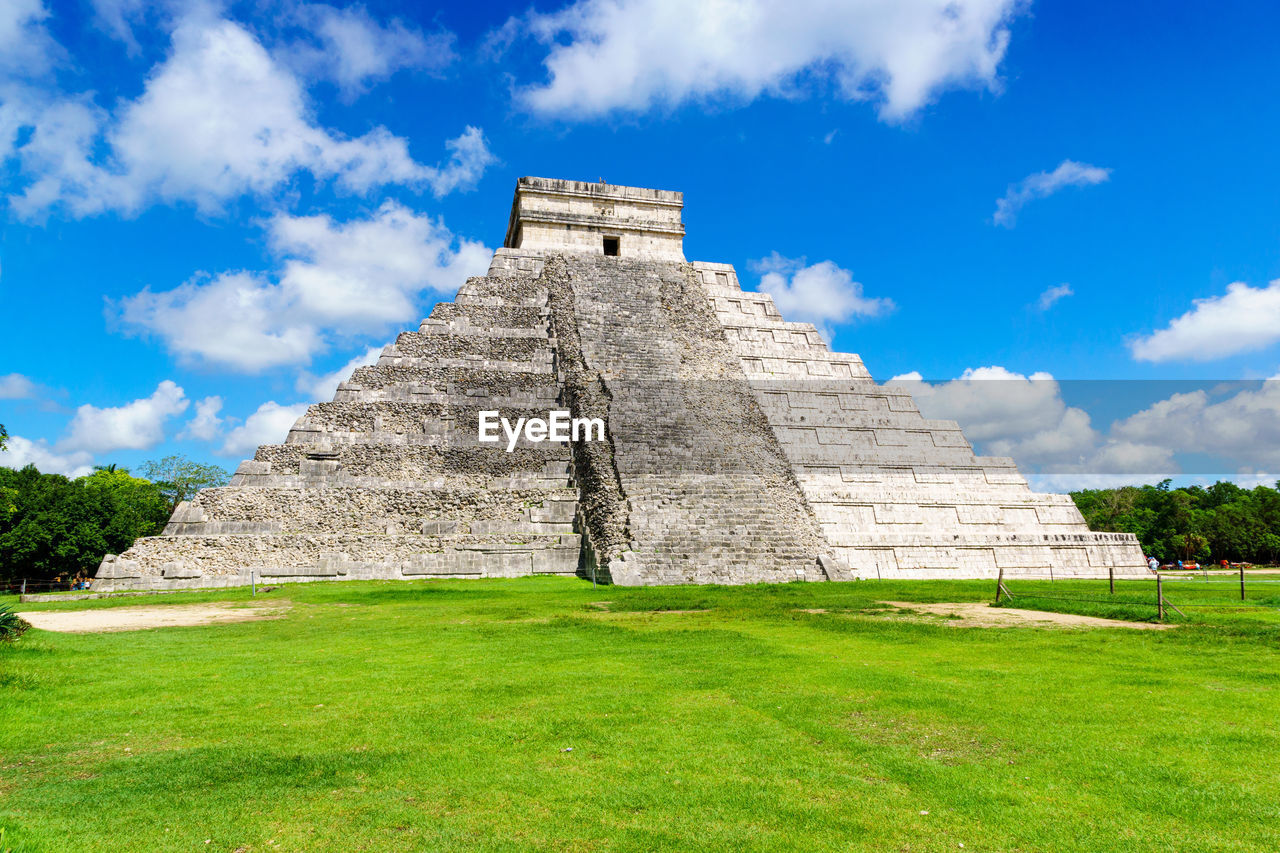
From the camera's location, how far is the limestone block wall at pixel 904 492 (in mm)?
16875

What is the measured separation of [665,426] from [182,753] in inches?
572

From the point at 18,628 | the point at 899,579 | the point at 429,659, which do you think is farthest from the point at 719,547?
the point at 18,628

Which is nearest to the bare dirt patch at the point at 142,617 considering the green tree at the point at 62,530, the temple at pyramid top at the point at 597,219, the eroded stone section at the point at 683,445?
the eroded stone section at the point at 683,445

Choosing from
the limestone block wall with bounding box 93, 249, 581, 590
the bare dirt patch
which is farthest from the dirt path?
the bare dirt patch

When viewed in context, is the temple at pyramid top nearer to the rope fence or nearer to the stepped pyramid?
the stepped pyramid

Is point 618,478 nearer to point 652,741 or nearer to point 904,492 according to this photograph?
point 904,492

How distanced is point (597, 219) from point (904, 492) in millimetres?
14854

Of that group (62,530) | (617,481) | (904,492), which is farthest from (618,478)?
(62,530)

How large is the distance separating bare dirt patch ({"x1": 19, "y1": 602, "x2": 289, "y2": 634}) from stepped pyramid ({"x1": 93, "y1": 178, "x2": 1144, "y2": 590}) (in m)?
3.57

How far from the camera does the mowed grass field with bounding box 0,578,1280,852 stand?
11.5 ft

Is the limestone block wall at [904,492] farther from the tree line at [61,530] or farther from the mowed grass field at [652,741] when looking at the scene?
the tree line at [61,530]

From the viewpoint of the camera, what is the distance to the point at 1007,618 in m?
9.77

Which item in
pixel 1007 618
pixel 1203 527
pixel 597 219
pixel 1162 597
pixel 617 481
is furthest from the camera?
pixel 1203 527

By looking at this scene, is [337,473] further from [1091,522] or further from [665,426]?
[1091,522]
